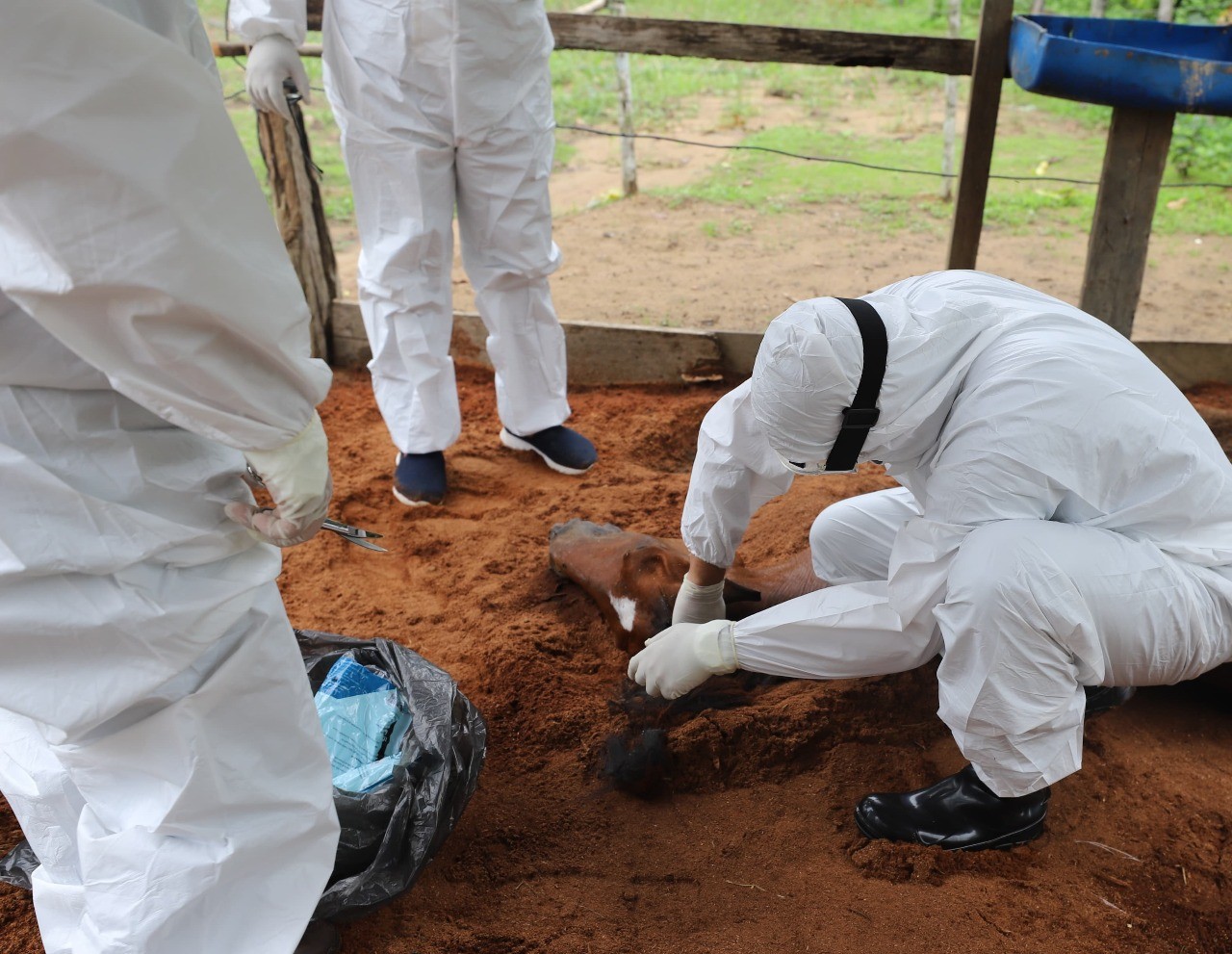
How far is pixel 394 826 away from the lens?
1559 mm

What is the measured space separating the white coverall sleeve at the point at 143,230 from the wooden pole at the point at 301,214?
2.30m

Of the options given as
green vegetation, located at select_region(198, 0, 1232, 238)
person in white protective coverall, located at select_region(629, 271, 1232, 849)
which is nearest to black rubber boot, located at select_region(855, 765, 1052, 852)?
person in white protective coverall, located at select_region(629, 271, 1232, 849)

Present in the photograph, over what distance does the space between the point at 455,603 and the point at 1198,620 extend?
5.11ft

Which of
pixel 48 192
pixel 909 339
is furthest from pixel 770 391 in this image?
pixel 48 192

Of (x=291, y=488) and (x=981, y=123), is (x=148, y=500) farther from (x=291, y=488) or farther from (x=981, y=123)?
(x=981, y=123)

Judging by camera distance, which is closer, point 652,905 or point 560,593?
point 652,905

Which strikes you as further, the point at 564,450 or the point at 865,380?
the point at 564,450

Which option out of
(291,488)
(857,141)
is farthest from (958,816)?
(857,141)

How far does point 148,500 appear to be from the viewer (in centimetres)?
117

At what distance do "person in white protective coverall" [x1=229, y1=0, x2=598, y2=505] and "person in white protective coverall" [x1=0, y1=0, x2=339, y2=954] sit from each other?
1361 mm

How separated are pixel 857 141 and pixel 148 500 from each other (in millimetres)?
6375

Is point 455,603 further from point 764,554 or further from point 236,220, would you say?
point 236,220

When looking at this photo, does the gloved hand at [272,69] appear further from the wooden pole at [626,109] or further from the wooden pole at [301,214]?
the wooden pole at [626,109]

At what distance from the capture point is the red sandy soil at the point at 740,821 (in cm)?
157
